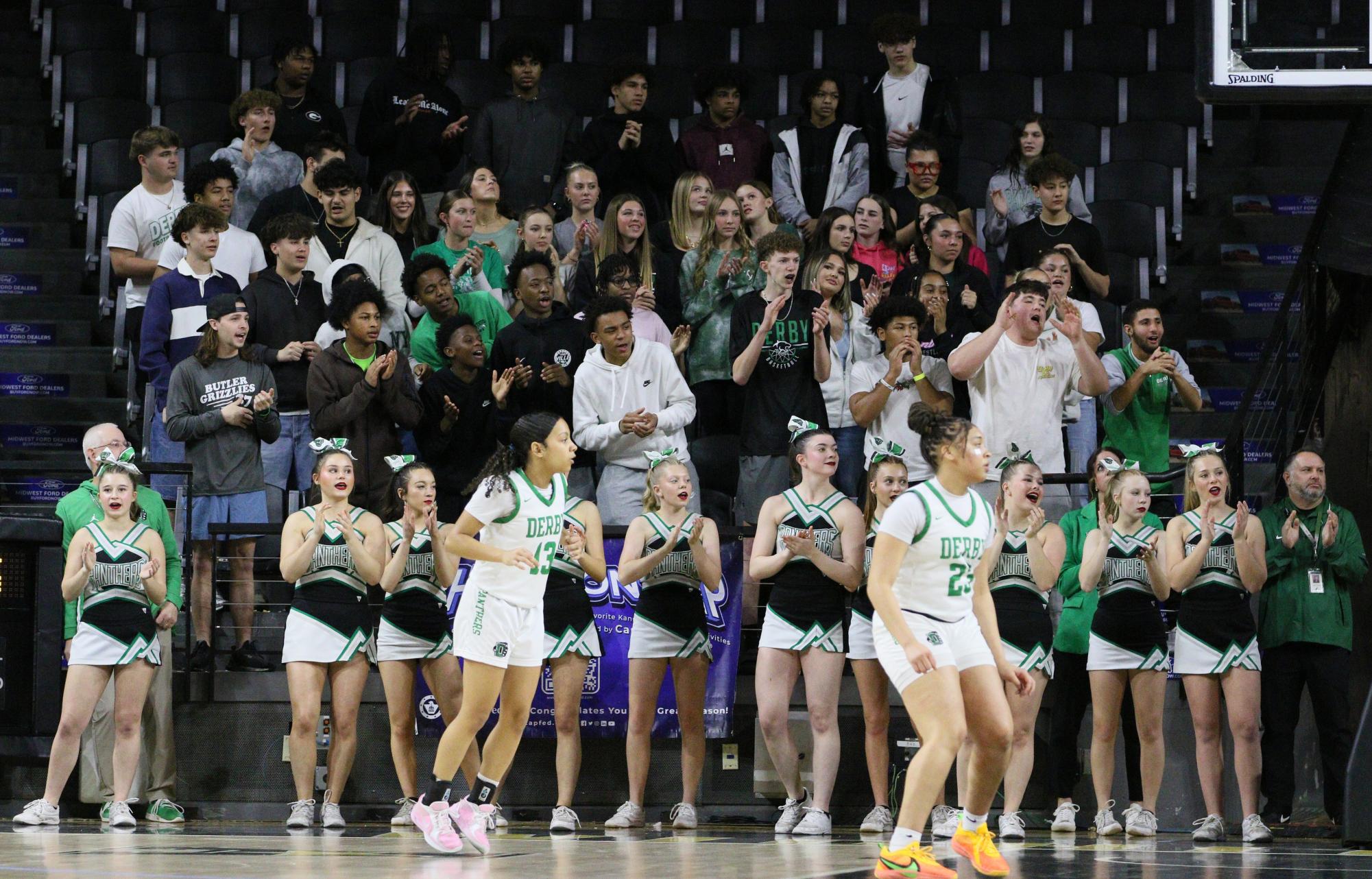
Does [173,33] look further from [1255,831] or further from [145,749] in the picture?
[1255,831]

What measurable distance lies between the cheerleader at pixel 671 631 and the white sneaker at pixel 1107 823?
2.01m

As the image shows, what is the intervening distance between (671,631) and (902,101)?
4.74 m

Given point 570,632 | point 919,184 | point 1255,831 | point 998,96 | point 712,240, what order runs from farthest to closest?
point 998,96 → point 919,184 → point 712,240 → point 570,632 → point 1255,831

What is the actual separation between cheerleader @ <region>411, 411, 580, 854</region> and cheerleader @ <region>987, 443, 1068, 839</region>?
237 cm

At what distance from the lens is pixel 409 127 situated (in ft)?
39.7

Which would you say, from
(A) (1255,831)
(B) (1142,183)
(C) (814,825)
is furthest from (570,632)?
(B) (1142,183)

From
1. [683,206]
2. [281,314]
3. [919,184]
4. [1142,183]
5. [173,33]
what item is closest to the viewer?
[281,314]

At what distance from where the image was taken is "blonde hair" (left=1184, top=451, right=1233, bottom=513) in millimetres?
8961

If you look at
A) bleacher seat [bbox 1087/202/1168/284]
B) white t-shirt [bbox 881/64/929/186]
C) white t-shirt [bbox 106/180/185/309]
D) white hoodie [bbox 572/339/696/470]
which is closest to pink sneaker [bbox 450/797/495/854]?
white hoodie [bbox 572/339/696/470]

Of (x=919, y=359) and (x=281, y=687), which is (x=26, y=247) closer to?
(x=281, y=687)

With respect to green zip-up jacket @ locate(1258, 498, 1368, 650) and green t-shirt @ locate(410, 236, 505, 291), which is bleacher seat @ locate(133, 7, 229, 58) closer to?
green t-shirt @ locate(410, 236, 505, 291)

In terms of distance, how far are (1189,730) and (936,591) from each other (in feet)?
10.8

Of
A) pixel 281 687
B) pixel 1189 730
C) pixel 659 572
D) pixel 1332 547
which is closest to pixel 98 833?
pixel 281 687

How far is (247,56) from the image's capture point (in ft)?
46.4
